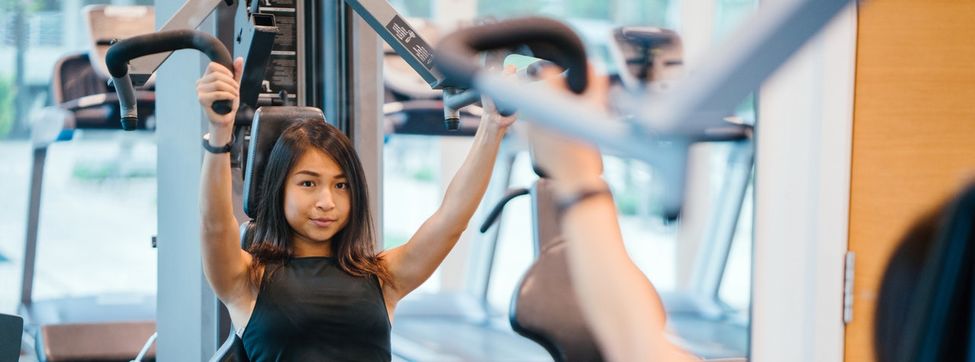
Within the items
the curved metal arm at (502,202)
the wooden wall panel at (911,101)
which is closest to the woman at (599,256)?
the wooden wall panel at (911,101)

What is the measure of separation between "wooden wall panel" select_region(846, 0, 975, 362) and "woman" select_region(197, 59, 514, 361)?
135 centimetres

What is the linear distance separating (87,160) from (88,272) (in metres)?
0.59

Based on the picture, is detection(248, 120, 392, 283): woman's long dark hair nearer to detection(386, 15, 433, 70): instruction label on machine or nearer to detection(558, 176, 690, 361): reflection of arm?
detection(386, 15, 433, 70): instruction label on machine

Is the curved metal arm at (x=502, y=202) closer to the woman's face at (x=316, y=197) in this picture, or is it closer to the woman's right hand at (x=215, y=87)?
the woman's face at (x=316, y=197)

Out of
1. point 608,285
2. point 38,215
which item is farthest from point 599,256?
point 38,215

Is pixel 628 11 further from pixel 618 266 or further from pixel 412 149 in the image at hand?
pixel 618 266

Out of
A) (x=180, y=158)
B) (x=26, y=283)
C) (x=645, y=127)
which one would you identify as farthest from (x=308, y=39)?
(x=26, y=283)

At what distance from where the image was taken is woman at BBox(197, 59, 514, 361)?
5.60 feet

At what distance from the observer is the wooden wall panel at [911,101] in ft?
8.50

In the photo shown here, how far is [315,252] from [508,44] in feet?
4.09

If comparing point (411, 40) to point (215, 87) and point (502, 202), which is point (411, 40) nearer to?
point (215, 87)

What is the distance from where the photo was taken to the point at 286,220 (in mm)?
1780

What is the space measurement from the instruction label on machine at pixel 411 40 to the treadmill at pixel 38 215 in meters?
2.36

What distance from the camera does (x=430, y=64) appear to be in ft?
5.96
